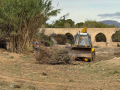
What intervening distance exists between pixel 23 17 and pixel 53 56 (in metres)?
6.76

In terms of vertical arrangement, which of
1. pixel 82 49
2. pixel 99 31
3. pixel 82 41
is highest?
pixel 99 31

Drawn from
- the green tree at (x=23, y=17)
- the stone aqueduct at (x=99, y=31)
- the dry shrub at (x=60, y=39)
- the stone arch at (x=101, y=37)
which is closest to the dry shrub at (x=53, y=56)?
the green tree at (x=23, y=17)

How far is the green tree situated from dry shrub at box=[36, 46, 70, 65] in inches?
209

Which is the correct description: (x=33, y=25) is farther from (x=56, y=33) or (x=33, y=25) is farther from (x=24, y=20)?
(x=56, y=33)

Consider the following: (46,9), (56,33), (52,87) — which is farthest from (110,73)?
(56,33)

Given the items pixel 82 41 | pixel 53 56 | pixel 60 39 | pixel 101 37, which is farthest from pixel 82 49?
pixel 101 37

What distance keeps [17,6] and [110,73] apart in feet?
35.4

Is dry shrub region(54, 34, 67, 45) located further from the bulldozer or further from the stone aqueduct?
the bulldozer

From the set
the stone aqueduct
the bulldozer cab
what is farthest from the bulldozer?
the stone aqueduct

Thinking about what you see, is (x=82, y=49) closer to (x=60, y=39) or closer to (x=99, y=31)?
(x=60, y=39)

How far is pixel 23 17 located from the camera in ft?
59.7

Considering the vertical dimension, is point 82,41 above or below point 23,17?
below

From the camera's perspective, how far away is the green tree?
17391 mm

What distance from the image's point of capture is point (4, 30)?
1914 cm
